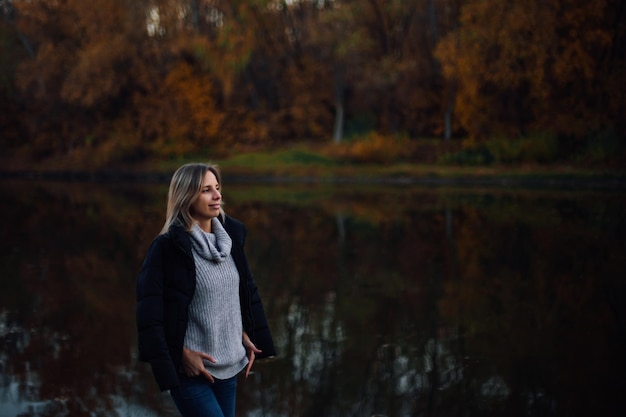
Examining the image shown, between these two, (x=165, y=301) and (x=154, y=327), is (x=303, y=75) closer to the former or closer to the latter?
(x=165, y=301)

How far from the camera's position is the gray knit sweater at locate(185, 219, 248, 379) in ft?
12.5

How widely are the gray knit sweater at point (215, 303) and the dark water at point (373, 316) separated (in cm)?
219

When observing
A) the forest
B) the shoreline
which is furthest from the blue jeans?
the forest

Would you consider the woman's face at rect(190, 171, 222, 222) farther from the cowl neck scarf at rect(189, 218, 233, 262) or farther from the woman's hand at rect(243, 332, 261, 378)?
the woman's hand at rect(243, 332, 261, 378)

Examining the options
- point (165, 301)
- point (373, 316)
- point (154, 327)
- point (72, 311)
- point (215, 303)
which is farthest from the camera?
point (72, 311)

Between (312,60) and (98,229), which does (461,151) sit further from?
(98,229)

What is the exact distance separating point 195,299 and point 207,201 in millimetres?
494

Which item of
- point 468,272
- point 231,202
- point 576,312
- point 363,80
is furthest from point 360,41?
point 576,312

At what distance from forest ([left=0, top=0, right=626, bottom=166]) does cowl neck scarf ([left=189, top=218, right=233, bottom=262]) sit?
112ft

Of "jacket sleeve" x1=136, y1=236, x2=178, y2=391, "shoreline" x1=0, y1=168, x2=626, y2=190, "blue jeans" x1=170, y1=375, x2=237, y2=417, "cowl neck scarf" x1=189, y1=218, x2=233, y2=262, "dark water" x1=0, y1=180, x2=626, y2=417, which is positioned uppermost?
"cowl neck scarf" x1=189, y1=218, x2=233, y2=262

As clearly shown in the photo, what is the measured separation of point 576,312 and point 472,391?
11.3 ft

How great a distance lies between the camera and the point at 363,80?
43.1 meters

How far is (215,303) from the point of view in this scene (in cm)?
388

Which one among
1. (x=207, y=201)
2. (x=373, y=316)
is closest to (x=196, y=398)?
(x=207, y=201)
